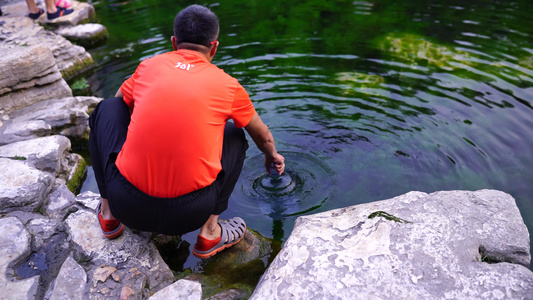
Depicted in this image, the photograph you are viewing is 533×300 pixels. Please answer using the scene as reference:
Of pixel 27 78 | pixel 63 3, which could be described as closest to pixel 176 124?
pixel 27 78

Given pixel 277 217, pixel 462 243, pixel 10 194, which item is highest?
pixel 462 243

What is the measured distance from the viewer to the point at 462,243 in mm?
2584

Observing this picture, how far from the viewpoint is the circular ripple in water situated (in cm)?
369

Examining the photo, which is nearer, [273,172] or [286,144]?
[273,172]

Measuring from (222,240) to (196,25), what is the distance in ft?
4.76

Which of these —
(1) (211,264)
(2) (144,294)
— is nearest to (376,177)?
(1) (211,264)

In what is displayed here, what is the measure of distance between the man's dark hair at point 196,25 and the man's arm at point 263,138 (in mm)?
604

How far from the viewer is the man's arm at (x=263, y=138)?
288 centimetres

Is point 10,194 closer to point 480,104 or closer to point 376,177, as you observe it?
point 376,177

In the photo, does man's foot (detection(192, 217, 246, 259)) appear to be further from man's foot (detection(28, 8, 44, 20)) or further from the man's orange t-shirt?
man's foot (detection(28, 8, 44, 20))

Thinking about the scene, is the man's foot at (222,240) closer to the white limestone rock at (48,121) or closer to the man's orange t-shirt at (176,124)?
the man's orange t-shirt at (176,124)

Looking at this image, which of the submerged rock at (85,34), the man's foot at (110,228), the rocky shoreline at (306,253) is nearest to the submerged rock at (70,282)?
the rocky shoreline at (306,253)

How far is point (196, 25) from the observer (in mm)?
2643

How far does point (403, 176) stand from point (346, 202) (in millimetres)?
693
